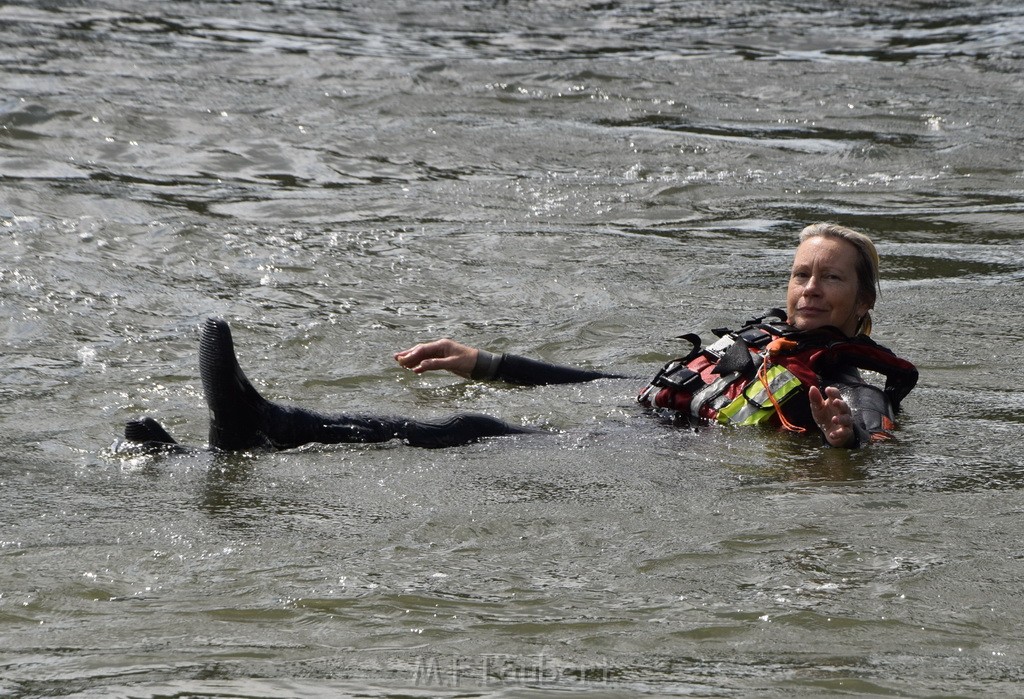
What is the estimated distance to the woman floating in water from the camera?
4555 millimetres

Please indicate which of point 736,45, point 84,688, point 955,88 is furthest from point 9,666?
point 736,45

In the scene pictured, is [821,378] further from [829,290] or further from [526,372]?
[526,372]

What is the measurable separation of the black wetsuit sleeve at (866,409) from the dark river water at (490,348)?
0.31 feet

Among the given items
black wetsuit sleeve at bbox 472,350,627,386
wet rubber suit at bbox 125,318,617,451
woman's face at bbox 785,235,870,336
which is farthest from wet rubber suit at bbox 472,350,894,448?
wet rubber suit at bbox 125,318,617,451

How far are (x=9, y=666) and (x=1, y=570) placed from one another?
0.62 meters

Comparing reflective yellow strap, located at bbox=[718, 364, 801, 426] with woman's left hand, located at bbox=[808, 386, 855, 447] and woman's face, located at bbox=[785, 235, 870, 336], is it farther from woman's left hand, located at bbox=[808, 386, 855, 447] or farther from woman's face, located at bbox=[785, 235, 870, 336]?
woman's left hand, located at bbox=[808, 386, 855, 447]

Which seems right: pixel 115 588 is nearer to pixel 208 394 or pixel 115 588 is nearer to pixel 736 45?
pixel 208 394

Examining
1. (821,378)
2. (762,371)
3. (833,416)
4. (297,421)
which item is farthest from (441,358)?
(833,416)

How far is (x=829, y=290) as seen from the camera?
5109 millimetres

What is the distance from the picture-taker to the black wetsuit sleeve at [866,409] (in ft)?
15.5

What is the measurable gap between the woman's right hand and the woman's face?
1.45 metres

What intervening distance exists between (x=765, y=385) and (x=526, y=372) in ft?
3.92

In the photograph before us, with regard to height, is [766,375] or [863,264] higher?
[863,264]

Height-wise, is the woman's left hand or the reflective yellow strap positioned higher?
the woman's left hand
